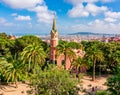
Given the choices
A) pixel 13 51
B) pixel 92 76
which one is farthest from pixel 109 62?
pixel 13 51

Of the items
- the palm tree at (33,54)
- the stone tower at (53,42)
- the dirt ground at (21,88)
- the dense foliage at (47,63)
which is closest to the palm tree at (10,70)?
the dense foliage at (47,63)

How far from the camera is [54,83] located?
1094 inches

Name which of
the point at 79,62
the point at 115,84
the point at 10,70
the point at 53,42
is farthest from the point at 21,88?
the point at 115,84

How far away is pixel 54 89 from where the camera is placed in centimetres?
2797

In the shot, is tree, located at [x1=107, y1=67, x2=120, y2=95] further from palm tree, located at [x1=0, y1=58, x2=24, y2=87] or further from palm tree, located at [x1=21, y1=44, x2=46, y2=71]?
palm tree, located at [x1=21, y1=44, x2=46, y2=71]

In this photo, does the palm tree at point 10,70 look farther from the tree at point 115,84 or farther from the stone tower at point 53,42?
the tree at point 115,84

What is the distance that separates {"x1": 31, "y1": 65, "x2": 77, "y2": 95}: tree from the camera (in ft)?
90.9

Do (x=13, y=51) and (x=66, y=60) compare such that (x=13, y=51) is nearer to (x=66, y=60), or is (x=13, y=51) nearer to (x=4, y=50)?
(x=4, y=50)

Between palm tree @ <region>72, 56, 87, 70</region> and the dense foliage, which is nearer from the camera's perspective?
the dense foliage

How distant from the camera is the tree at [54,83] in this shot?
2772cm

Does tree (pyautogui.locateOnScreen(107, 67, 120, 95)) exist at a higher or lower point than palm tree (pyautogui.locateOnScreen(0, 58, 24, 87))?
higher

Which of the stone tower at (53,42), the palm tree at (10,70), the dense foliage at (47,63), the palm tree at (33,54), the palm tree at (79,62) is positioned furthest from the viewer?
the stone tower at (53,42)

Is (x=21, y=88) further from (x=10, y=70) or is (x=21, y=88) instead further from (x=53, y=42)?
(x=53, y=42)

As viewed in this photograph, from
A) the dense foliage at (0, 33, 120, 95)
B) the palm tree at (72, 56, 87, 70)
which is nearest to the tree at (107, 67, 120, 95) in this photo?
the dense foliage at (0, 33, 120, 95)
